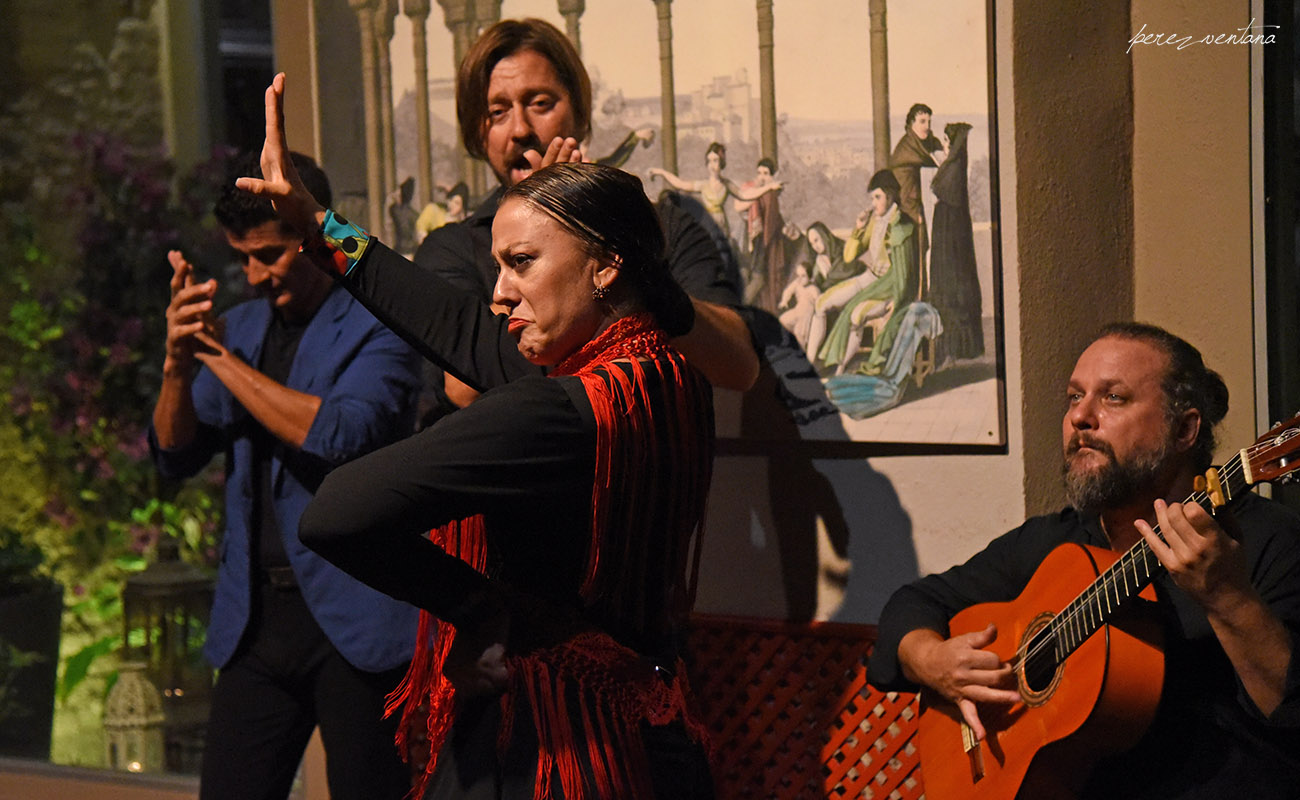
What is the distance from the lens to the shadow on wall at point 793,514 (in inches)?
123

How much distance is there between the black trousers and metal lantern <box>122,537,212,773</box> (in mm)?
1480

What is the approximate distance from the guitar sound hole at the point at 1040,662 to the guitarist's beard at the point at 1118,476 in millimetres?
254

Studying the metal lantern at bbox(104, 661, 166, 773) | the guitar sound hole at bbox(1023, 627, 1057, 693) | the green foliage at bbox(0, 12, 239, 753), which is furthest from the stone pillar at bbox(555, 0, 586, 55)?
the metal lantern at bbox(104, 661, 166, 773)

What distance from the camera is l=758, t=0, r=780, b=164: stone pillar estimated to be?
3.18m

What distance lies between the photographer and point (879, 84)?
120 inches

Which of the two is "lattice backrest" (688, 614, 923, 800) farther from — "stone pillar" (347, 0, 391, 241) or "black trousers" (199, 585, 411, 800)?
"stone pillar" (347, 0, 391, 241)

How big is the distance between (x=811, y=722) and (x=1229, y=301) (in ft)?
4.34

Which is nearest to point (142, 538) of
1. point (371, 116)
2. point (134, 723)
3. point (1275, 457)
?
point (134, 723)

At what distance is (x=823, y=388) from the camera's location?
3.16 meters

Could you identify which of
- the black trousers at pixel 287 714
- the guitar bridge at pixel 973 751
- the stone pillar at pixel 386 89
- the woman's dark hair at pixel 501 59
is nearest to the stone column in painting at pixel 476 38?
the stone pillar at pixel 386 89

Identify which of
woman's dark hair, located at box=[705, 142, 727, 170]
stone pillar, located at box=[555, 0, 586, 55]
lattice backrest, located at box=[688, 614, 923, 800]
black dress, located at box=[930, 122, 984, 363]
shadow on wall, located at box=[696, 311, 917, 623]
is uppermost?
stone pillar, located at box=[555, 0, 586, 55]

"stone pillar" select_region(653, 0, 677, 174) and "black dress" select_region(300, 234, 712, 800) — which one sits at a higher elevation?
"stone pillar" select_region(653, 0, 677, 174)

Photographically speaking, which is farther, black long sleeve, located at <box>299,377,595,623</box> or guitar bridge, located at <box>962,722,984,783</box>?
guitar bridge, located at <box>962,722,984,783</box>

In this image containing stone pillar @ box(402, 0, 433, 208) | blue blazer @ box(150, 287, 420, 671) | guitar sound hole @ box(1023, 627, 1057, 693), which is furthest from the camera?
stone pillar @ box(402, 0, 433, 208)
